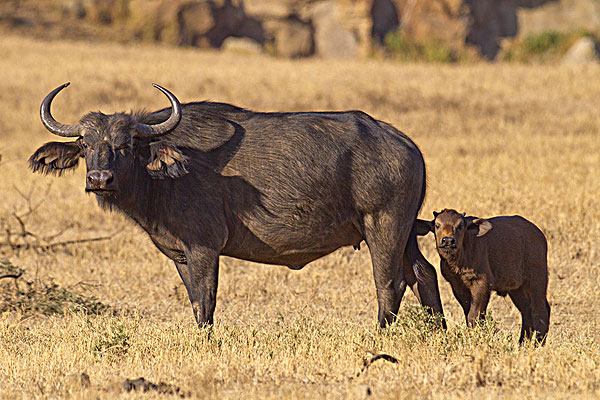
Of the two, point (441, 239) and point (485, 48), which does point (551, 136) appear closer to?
point (441, 239)

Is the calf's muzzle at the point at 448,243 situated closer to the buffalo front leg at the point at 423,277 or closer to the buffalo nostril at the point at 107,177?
the buffalo front leg at the point at 423,277

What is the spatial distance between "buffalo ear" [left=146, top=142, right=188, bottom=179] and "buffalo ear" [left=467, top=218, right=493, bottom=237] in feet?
8.88

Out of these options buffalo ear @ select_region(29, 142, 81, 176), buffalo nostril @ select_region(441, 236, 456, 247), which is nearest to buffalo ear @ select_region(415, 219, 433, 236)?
buffalo nostril @ select_region(441, 236, 456, 247)

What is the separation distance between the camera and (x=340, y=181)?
7.45 meters

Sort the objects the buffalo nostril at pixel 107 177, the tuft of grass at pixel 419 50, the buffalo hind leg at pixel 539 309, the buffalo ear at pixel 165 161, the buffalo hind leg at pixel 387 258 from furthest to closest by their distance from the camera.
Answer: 1. the tuft of grass at pixel 419 50
2. the buffalo hind leg at pixel 539 309
3. the buffalo hind leg at pixel 387 258
4. the buffalo ear at pixel 165 161
5. the buffalo nostril at pixel 107 177

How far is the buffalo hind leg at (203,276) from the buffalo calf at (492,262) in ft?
6.73

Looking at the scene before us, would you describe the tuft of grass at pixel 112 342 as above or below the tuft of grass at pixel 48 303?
above

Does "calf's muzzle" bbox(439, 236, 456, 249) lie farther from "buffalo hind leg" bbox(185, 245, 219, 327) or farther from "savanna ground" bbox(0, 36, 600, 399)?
"buffalo hind leg" bbox(185, 245, 219, 327)

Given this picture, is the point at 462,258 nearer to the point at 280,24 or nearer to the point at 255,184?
the point at 255,184

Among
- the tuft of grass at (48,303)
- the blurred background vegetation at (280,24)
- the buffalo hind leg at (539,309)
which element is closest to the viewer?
the buffalo hind leg at (539,309)

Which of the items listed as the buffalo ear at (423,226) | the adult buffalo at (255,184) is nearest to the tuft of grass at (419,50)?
the buffalo ear at (423,226)

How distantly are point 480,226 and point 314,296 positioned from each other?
2.76 metres

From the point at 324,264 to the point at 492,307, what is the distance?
239 cm

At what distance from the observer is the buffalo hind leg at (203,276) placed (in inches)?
283
